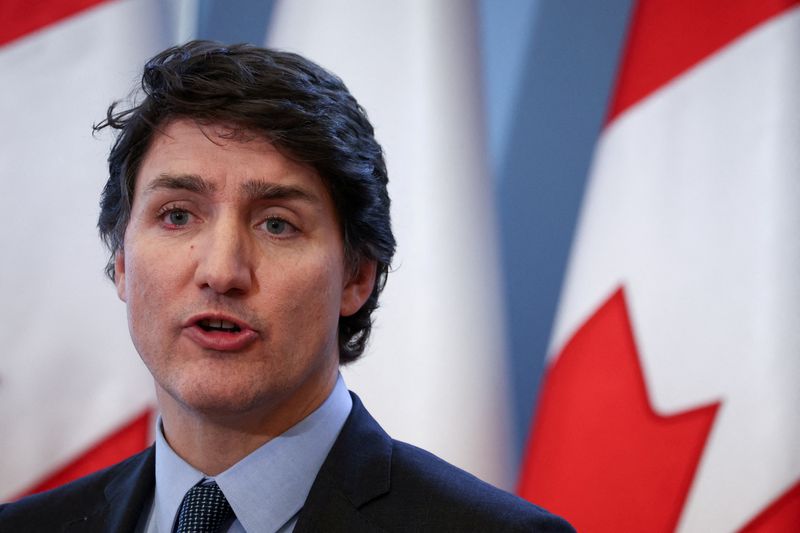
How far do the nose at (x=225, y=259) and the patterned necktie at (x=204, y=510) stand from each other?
33 cm

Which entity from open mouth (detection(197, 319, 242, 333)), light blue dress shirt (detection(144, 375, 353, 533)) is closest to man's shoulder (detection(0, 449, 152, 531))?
light blue dress shirt (detection(144, 375, 353, 533))

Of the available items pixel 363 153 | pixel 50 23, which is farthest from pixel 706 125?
pixel 50 23

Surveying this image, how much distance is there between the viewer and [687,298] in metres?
2.01

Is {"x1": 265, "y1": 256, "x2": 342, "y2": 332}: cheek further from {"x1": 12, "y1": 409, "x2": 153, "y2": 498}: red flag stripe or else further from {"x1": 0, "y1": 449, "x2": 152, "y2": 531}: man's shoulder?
{"x1": 12, "y1": 409, "x2": 153, "y2": 498}: red flag stripe

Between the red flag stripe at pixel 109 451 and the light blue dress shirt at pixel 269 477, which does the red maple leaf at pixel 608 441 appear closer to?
the light blue dress shirt at pixel 269 477

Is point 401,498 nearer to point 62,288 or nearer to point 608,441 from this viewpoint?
point 608,441

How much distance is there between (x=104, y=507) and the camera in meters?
1.71

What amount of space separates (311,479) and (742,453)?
3.11ft

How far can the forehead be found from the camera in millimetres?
1504

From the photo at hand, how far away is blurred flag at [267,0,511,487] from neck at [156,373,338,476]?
68cm

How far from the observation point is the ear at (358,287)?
1.73 m

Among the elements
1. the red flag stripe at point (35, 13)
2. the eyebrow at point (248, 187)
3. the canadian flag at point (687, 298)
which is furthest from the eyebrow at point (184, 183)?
the red flag stripe at point (35, 13)

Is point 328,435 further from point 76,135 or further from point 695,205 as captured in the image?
point 76,135

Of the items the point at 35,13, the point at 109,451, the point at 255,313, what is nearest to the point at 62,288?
the point at 109,451
